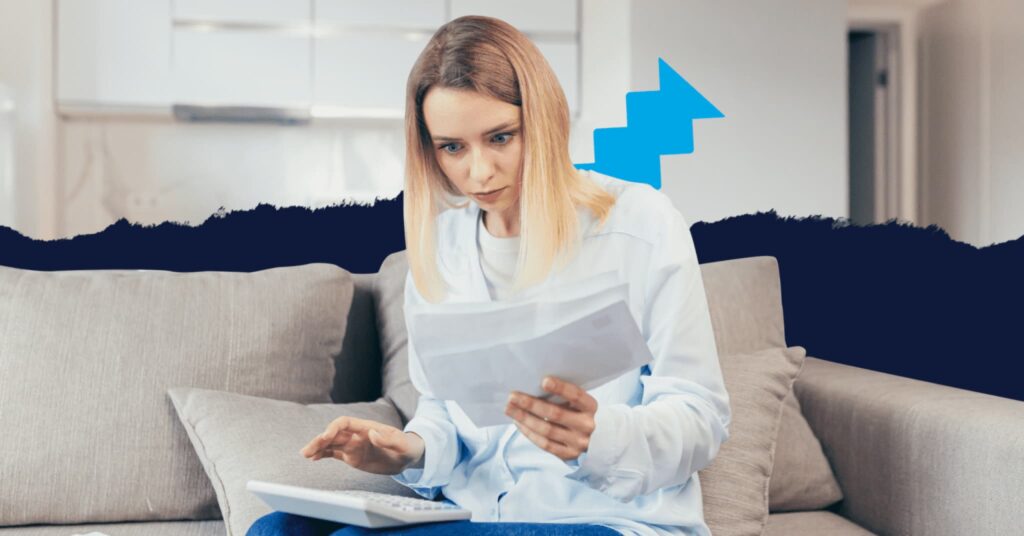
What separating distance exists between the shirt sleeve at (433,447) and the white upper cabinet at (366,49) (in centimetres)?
279

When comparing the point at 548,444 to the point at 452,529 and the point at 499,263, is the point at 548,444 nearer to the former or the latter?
the point at 452,529

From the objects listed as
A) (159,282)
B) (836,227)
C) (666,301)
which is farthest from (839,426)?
(159,282)

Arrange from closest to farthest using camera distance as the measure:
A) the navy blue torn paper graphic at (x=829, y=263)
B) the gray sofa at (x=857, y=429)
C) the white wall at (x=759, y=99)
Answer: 1. the gray sofa at (x=857, y=429)
2. the navy blue torn paper graphic at (x=829, y=263)
3. the white wall at (x=759, y=99)

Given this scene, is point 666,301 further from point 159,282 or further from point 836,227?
point 836,227

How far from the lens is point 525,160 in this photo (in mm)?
1261

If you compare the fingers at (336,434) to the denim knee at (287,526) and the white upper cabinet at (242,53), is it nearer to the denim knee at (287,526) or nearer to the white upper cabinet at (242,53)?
the denim knee at (287,526)

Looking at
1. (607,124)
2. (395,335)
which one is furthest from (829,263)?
(607,124)

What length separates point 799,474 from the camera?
5.86 feet

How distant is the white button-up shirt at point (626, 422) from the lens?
115 cm

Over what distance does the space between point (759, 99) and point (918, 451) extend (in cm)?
285

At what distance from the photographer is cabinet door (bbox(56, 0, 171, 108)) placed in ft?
12.9

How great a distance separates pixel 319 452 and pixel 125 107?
10.4ft

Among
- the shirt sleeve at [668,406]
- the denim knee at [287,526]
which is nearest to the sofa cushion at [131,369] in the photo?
the denim knee at [287,526]

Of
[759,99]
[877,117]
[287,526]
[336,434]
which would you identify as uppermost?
[877,117]
